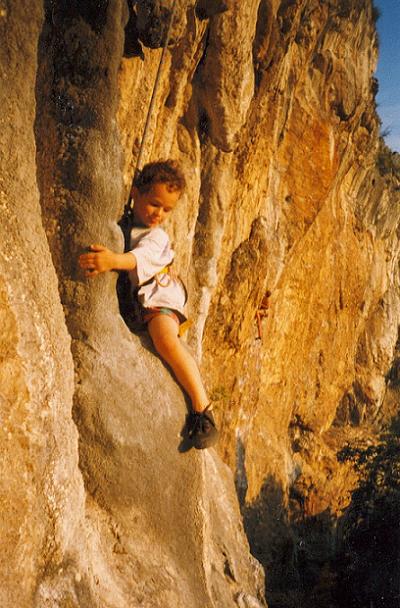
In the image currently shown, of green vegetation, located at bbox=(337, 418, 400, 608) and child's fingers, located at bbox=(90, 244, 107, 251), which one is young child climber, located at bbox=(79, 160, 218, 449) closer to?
child's fingers, located at bbox=(90, 244, 107, 251)

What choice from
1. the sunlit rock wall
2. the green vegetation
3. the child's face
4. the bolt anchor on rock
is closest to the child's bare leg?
the child's face

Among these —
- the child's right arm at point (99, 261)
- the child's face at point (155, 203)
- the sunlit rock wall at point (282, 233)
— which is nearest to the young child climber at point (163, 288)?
the child's face at point (155, 203)

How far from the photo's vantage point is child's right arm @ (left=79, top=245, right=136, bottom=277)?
2570mm

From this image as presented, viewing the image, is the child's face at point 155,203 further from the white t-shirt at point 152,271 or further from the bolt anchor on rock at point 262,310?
the bolt anchor on rock at point 262,310

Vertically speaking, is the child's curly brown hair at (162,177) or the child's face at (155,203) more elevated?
the child's curly brown hair at (162,177)

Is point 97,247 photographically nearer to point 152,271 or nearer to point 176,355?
point 152,271

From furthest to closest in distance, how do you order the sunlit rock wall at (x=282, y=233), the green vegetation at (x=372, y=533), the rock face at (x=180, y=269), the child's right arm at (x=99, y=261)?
the green vegetation at (x=372, y=533)
the sunlit rock wall at (x=282, y=233)
the child's right arm at (x=99, y=261)
the rock face at (x=180, y=269)

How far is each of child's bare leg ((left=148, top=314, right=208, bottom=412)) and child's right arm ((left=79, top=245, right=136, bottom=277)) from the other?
16.2 inches

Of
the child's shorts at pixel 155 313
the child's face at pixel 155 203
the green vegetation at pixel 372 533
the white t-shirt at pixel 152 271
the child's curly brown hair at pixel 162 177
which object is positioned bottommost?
the green vegetation at pixel 372 533

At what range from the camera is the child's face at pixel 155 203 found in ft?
9.53

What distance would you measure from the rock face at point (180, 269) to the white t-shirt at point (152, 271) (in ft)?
0.49

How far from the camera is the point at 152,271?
2836 millimetres

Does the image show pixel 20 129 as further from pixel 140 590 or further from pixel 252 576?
pixel 252 576

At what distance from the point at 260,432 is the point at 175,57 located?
23.9 ft
